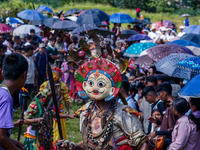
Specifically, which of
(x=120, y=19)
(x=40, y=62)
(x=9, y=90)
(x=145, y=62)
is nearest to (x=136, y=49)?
(x=145, y=62)

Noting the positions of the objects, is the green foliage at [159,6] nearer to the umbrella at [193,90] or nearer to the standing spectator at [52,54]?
the standing spectator at [52,54]

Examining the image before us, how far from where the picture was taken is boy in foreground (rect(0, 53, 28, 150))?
265 cm

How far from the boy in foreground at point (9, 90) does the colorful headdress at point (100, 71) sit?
0.90 m

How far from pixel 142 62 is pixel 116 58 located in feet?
12.8

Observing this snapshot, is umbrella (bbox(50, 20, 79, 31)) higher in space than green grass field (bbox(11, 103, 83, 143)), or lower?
higher

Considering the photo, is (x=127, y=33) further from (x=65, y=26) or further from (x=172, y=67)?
(x=172, y=67)

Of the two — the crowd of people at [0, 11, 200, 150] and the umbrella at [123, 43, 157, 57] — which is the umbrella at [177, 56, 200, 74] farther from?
the umbrella at [123, 43, 157, 57]

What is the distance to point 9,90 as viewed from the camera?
2.91m

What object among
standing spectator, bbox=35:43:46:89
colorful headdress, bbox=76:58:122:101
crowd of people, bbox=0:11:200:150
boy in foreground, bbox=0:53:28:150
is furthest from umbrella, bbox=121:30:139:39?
boy in foreground, bbox=0:53:28:150

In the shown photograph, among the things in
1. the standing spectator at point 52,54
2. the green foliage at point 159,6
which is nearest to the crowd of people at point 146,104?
the standing spectator at point 52,54

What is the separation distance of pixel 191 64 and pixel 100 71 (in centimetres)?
254

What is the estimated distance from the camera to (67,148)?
350 centimetres

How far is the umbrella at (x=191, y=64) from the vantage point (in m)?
5.48

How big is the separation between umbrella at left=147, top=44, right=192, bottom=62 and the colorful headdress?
134 inches
